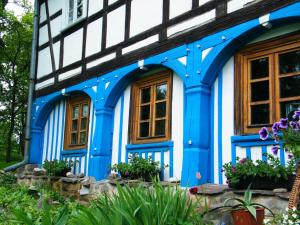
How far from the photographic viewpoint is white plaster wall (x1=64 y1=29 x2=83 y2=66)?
8.66m

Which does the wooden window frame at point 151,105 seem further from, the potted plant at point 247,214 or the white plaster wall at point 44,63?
the white plaster wall at point 44,63

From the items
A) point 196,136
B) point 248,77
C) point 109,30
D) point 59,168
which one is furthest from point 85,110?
point 248,77

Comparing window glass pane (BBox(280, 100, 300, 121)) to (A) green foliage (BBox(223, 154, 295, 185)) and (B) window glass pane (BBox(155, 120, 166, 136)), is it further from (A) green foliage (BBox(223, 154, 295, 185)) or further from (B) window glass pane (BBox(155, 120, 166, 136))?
(B) window glass pane (BBox(155, 120, 166, 136))

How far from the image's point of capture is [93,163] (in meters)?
7.34

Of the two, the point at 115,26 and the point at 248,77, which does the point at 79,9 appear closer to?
the point at 115,26

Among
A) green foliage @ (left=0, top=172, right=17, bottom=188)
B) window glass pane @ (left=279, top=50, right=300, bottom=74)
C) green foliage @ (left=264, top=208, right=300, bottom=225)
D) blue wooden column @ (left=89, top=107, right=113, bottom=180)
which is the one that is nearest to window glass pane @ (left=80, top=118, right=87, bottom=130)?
blue wooden column @ (left=89, top=107, right=113, bottom=180)

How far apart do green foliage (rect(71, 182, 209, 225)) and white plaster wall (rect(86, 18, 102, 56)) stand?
541cm

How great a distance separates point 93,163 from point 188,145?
2553mm

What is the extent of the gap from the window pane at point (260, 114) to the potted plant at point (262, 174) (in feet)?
2.02

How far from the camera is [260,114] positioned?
198 inches

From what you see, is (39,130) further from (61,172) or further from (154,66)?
(154,66)

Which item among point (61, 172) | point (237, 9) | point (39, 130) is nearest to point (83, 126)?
point (61, 172)

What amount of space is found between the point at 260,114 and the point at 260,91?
1.02 feet

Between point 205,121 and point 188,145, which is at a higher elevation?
point 205,121
